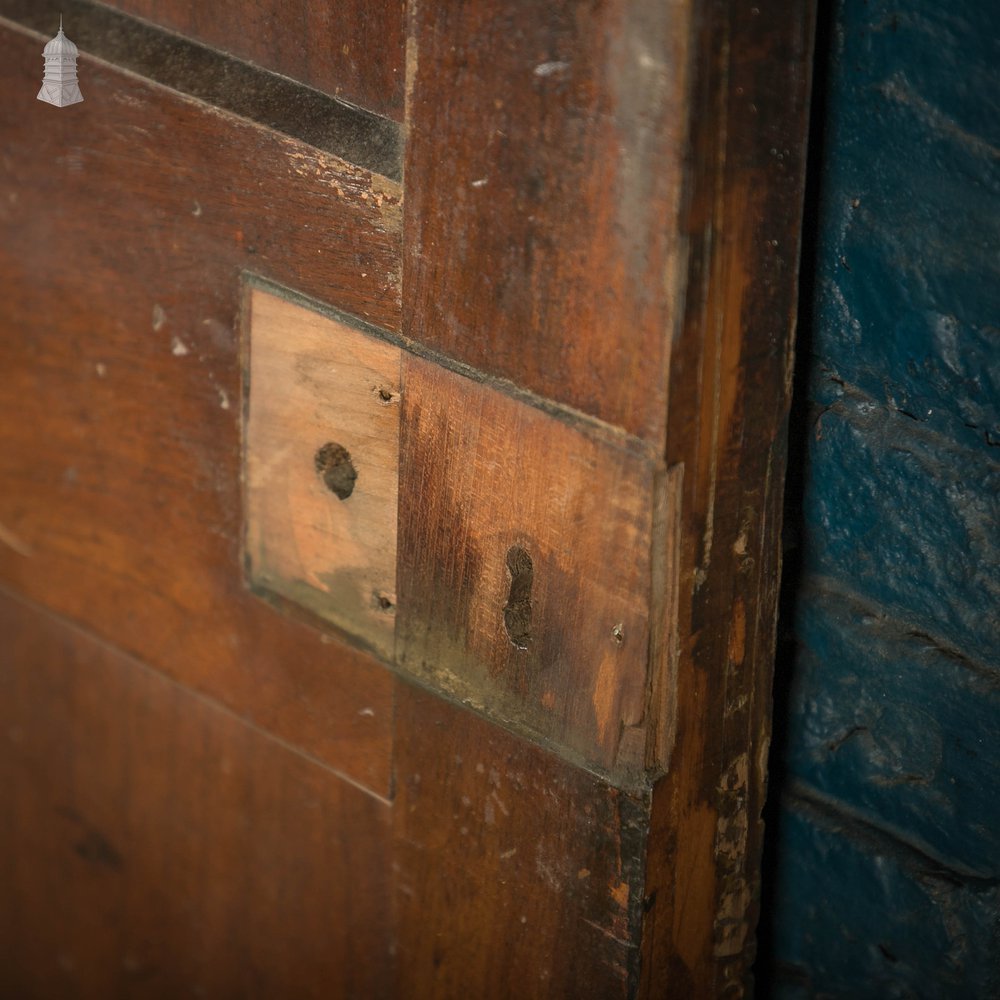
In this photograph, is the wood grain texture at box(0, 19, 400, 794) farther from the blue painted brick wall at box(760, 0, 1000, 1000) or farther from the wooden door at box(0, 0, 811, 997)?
the blue painted brick wall at box(760, 0, 1000, 1000)

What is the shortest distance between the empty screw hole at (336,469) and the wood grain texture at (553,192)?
0.45 ft

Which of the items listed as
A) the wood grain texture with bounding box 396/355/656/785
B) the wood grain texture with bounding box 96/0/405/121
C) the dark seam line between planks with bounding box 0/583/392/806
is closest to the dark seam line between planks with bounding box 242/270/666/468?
the wood grain texture with bounding box 396/355/656/785

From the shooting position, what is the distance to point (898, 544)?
96 cm

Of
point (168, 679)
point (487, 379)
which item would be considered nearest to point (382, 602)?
point (487, 379)

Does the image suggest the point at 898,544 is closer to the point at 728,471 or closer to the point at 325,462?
the point at 728,471

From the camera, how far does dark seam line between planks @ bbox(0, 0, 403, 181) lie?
0.94 meters

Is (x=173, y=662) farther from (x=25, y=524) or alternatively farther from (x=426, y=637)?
(x=426, y=637)

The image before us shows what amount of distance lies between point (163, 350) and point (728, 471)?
463 mm

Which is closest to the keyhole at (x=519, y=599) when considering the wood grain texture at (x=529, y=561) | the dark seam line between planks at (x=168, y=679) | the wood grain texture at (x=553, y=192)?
the wood grain texture at (x=529, y=561)

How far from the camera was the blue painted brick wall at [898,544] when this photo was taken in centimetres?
87

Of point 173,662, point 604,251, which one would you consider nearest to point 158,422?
point 173,662

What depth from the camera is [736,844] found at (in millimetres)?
998

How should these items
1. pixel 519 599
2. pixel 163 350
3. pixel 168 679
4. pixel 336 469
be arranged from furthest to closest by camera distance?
pixel 168 679, pixel 163 350, pixel 336 469, pixel 519 599

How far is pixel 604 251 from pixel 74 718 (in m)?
0.80
